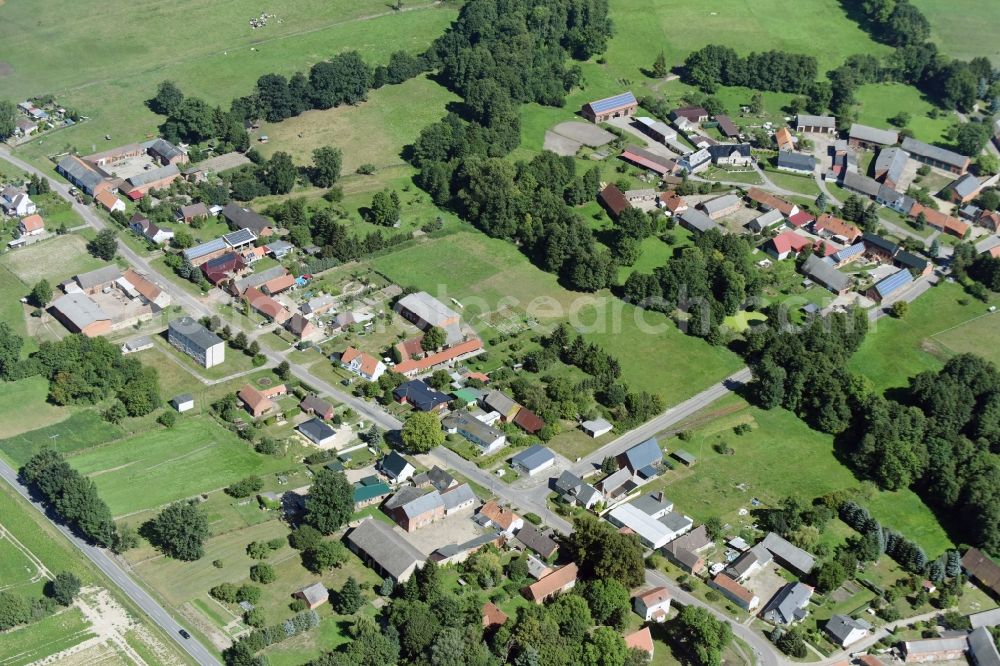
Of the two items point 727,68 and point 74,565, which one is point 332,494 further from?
point 727,68

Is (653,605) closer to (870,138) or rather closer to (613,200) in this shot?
(613,200)

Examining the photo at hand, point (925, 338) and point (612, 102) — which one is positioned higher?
point (612, 102)

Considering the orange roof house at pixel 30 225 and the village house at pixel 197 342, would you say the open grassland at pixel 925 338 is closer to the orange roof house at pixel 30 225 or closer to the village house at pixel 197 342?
the village house at pixel 197 342

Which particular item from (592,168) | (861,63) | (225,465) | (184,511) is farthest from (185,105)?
(861,63)

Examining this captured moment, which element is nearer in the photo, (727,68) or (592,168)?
(592,168)

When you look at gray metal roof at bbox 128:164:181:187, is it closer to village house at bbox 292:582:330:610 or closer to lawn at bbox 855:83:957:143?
village house at bbox 292:582:330:610

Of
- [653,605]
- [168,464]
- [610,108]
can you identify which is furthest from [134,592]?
[610,108]
